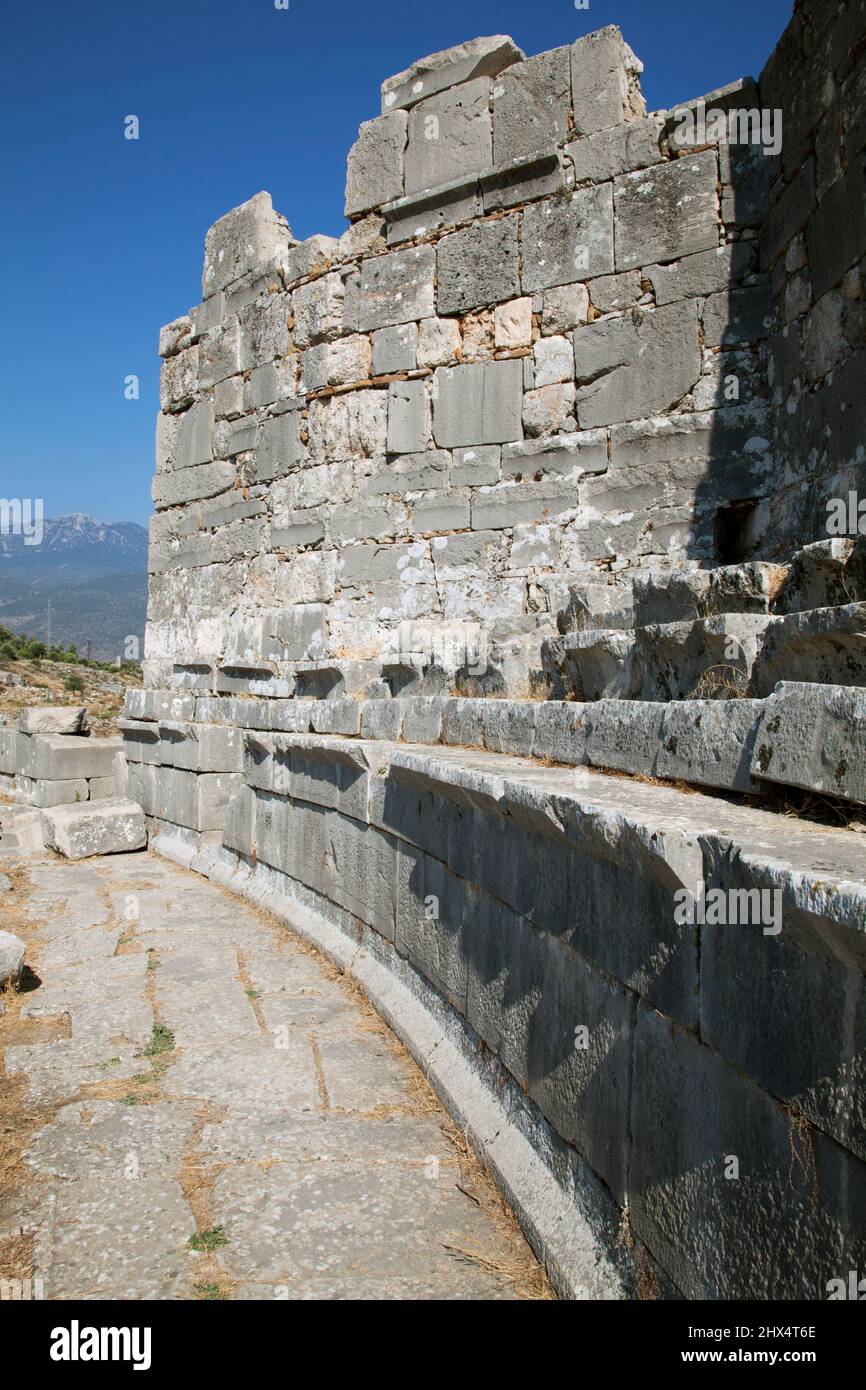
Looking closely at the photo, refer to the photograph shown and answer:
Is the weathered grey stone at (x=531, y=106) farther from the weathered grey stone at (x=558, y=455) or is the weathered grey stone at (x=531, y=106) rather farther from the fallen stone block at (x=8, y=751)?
the fallen stone block at (x=8, y=751)

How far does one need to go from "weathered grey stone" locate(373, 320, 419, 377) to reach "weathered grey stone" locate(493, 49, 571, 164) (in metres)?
1.38

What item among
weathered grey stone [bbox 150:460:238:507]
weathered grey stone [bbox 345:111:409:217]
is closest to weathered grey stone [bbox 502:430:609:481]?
weathered grey stone [bbox 345:111:409:217]

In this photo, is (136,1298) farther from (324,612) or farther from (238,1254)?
(324,612)

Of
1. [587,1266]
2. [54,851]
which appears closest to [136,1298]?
[587,1266]

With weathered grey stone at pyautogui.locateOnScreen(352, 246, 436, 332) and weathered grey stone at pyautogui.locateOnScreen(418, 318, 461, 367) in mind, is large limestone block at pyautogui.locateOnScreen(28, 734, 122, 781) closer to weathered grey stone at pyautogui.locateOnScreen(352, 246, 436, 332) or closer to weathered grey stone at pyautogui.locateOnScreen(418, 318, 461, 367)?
weathered grey stone at pyautogui.locateOnScreen(352, 246, 436, 332)

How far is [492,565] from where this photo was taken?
7.46 meters

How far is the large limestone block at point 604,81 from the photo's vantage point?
6922mm

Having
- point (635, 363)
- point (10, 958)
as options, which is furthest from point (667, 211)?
point (10, 958)

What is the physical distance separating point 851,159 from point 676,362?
1801mm

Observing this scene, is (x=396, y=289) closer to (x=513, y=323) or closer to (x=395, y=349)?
(x=395, y=349)

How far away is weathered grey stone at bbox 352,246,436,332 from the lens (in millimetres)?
7898

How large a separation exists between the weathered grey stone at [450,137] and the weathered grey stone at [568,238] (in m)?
0.70

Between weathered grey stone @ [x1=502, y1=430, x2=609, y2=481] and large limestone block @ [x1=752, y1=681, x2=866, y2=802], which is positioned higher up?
weathered grey stone @ [x1=502, y1=430, x2=609, y2=481]

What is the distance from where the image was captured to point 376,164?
26.9 feet
